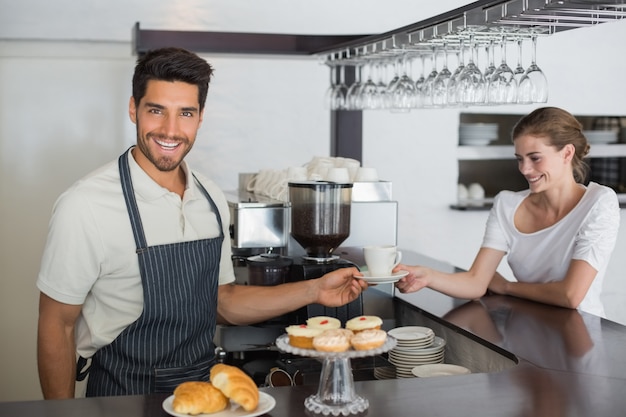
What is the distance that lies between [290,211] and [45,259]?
3.73 feet

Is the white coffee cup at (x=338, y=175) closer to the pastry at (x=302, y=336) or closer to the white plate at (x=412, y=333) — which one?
the white plate at (x=412, y=333)

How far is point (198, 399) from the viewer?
1801 mm

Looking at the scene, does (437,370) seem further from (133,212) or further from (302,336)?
(133,212)

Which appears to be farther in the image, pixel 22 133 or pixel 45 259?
pixel 22 133

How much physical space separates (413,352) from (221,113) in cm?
323

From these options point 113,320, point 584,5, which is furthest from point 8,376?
point 584,5

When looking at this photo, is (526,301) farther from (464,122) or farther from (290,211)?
(464,122)

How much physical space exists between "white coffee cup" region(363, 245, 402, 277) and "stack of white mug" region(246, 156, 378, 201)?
38.8 inches

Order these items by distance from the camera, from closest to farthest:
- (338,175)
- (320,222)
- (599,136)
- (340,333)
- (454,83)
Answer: (340,333) → (320,222) → (454,83) → (338,175) → (599,136)

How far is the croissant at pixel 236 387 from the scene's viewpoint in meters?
1.81

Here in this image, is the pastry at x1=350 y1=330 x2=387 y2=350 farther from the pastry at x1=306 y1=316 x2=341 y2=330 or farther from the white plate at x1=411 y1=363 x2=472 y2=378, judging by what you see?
the white plate at x1=411 y1=363 x2=472 y2=378

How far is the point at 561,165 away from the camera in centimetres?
330

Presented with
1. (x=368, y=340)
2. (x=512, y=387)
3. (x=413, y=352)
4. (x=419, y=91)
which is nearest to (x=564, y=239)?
(x=413, y=352)

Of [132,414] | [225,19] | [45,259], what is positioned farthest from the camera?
[225,19]
